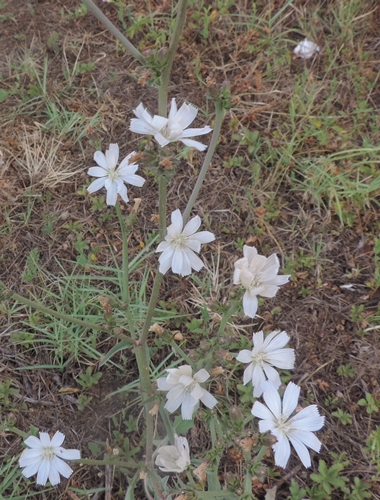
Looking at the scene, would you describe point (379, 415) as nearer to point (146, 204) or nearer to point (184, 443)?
point (184, 443)

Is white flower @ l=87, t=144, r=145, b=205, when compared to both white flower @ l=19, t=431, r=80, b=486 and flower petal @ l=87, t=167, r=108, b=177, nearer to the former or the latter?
flower petal @ l=87, t=167, r=108, b=177

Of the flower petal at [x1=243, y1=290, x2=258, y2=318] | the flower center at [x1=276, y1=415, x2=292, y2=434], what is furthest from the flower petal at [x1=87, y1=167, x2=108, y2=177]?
the flower center at [x1=276, y1=415, x2=292, y2=434]

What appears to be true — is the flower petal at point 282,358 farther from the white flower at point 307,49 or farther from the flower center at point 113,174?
the white flower at point 307,49

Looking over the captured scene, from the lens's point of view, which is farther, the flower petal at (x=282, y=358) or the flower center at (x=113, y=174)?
the flower center at (x=113, y=174)

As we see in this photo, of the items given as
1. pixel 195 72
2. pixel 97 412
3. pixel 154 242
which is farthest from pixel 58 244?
pixel 195 72

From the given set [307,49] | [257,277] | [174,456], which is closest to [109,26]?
[257,277]

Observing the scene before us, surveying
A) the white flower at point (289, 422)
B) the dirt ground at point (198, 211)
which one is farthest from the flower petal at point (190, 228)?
the dirt ground at point (198, 211)
